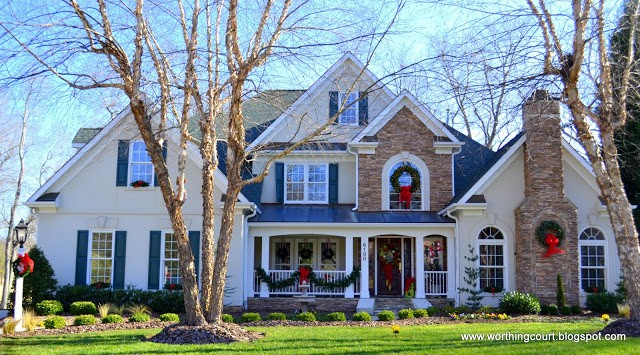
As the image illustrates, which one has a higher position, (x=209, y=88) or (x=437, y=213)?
(x=209, y=88)

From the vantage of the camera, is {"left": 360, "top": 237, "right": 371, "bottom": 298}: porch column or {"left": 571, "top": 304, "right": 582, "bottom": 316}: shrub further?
{"left": 360, "top": 237, "right": 371, "bottom": 298}: porch column

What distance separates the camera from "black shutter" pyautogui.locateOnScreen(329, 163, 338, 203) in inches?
840

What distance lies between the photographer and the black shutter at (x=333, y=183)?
21344 millimetres

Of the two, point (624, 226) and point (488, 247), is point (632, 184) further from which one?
point (624, 226)

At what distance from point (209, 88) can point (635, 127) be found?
16138 millimetres

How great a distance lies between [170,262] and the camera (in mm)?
19141

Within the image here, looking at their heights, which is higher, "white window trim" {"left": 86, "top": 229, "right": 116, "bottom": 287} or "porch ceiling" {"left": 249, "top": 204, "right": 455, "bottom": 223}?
"porch ceiling" {"left": 249, "top": 204, "right": 455, "bottom": 223}

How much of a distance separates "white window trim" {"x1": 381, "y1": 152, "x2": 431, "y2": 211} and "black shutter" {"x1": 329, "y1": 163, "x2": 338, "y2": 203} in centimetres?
167

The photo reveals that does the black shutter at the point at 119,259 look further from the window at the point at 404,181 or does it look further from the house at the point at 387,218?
the window at the point at 404,181

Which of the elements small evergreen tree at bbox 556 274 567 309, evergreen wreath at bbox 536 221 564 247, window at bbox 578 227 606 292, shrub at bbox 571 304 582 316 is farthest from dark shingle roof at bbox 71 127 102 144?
window at bbox 578 227 606 292

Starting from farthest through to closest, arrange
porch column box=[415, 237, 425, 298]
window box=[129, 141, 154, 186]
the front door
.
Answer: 1. the front door
2. porch column box=[415, 237, 425, 298]
3. window box=[129, 141, 154, 186]

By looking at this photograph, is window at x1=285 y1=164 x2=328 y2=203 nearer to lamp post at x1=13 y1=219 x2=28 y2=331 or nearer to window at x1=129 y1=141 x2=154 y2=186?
window at x1=129 y1=141 x2=154 y2=186

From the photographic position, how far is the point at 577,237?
Result: 59.6ft

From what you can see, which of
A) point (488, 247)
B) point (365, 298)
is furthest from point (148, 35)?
point (488, 247)
